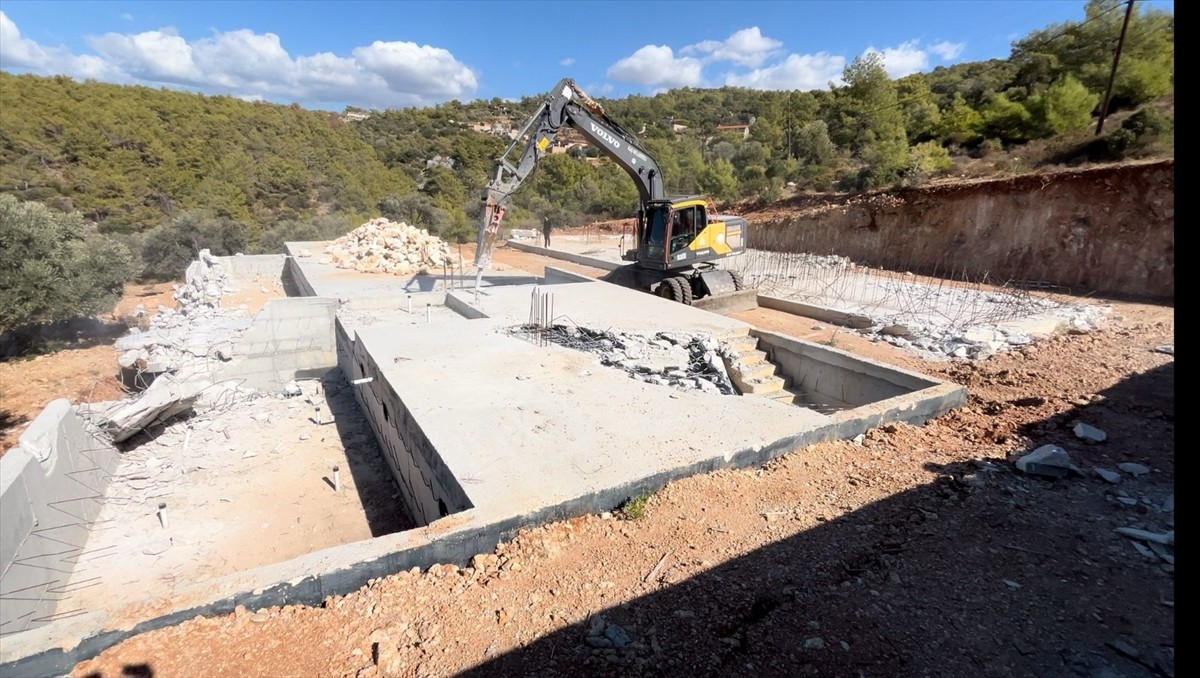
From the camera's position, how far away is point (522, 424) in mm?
5477

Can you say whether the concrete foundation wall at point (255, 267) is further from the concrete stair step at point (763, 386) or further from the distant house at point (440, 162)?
the distant house at point (440, 162)

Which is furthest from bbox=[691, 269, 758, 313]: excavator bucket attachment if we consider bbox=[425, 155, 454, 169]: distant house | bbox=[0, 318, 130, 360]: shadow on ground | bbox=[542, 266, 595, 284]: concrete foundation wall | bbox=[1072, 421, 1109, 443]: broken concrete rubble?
bbox=[425, 155, 454, 169]: distant house

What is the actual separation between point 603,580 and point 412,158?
48.0 m

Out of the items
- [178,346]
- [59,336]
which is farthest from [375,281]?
[59,336]

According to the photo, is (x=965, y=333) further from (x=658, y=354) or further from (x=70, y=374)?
(x=70, y=374)

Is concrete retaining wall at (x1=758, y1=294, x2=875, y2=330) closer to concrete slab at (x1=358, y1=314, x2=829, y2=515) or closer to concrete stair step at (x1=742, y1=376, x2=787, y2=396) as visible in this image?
concrete stair step at (x1=742, y1=376, x2=787, y2=396)

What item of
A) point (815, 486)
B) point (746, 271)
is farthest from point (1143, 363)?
point (746, 271)

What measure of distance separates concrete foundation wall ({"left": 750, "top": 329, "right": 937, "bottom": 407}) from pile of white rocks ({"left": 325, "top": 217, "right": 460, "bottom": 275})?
41.4 ft

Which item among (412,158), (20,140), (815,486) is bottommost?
(815,486)

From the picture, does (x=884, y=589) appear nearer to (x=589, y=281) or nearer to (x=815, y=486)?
(x=815, y=486)

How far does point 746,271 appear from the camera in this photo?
59.1 ft

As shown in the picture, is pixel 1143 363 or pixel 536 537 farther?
pixel 1143 363

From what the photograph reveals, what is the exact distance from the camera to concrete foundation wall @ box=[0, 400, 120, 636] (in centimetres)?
438

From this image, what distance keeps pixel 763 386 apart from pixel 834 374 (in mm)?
974
